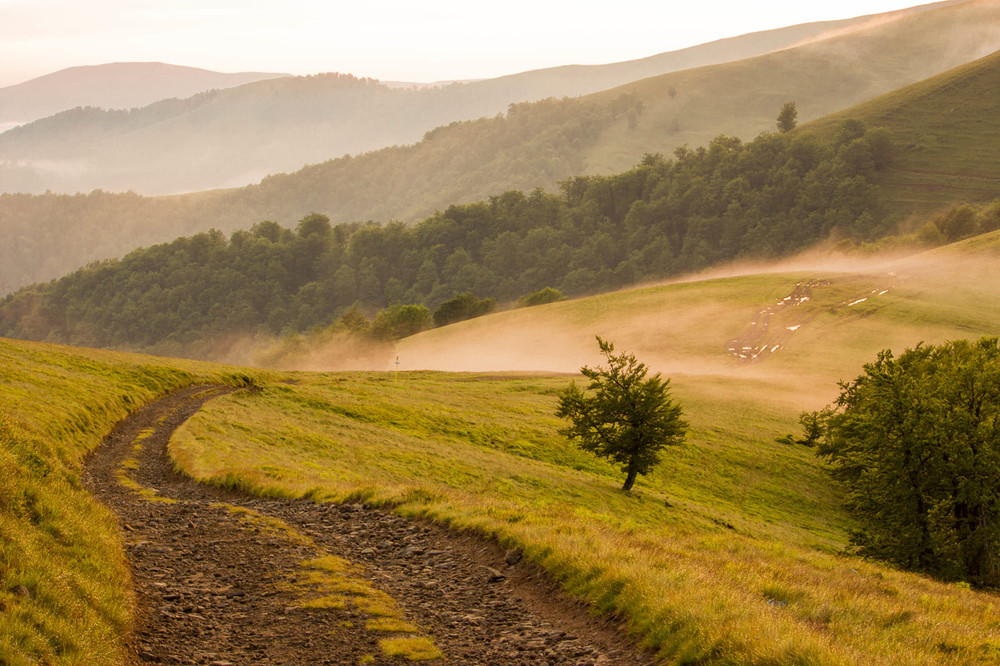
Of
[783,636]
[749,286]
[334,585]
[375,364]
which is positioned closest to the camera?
[783,636]

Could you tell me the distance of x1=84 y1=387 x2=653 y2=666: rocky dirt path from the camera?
1145 centimetres

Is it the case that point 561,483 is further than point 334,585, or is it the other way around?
point 561,483

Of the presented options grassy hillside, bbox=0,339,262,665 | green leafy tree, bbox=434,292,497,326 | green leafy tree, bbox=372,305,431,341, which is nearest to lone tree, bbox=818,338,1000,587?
grassy hillside, bbox=0,339,262,665

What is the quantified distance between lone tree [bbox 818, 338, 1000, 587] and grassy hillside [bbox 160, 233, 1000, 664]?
139 inches

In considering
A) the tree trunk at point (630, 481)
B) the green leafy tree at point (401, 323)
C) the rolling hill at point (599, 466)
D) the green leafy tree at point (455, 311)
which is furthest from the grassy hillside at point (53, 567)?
the green leafy tree at point (455, 311)

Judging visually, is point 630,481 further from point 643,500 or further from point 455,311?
point 455,311

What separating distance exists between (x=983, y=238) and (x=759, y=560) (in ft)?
531

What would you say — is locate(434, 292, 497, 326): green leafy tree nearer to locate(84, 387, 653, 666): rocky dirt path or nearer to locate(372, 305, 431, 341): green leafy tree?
locate(372, 305, 431, 341): green leafy tree

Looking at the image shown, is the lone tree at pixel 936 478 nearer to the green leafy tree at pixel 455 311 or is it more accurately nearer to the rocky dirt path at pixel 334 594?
the rocky dirt path at pixel 334 594

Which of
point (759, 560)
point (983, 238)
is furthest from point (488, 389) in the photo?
point (983, 238)

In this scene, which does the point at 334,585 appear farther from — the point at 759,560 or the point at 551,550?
the point at 759,560

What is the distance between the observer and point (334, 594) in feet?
45.8

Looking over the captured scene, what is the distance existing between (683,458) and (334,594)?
48.5 m

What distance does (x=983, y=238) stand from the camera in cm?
14912
